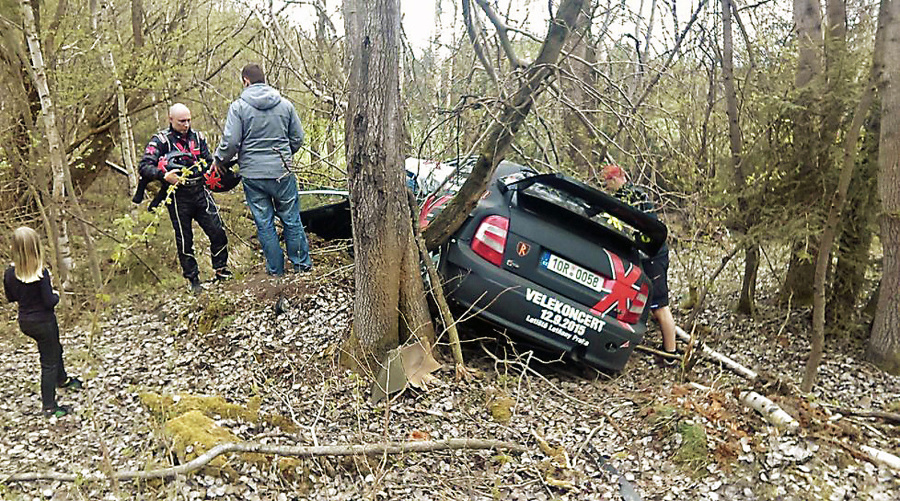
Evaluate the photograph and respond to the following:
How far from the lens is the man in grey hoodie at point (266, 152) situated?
607cm

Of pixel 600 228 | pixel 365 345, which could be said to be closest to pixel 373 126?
pixel 365 345

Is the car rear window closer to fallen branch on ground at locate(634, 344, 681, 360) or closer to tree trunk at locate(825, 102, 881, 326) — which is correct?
fallen branch on ground at locate(634, 344, 681, 360)

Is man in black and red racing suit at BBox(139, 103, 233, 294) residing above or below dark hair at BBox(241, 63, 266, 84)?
below

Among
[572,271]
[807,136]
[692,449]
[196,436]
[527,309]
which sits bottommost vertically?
[692,449]

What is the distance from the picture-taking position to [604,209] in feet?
17.2

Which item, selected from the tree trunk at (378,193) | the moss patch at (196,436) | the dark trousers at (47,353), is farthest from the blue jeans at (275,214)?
the moss patch at (196,436)

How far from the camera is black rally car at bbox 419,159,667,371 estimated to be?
5117 mm

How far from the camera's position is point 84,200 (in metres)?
10.8

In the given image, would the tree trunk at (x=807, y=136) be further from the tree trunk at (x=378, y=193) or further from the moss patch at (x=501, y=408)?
the tree trunk at (x=378, y=193)

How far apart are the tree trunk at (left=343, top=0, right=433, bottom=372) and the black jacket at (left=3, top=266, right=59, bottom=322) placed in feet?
7.47

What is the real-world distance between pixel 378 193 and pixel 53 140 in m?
4.95

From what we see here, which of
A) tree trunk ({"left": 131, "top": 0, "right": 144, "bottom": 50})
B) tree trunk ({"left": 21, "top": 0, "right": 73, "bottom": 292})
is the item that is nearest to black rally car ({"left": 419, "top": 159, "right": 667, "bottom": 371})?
tree trunk ({"left": 21, "top": 0, "right": 73, "bottom": 292})

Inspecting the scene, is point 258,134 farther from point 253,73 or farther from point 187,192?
point 187,192

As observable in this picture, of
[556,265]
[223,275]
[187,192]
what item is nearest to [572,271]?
[556,265]
